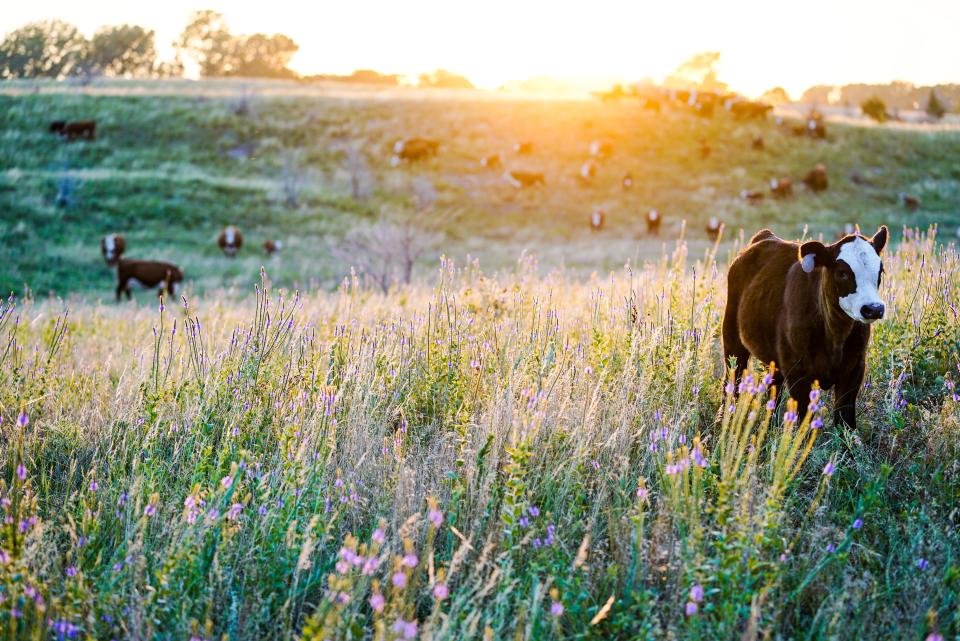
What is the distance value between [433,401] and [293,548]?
1624mm

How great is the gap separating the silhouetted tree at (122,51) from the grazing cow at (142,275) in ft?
259

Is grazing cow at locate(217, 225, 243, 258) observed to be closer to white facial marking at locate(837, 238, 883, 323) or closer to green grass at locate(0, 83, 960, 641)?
green grass at locate(0, 83, 960, 641)

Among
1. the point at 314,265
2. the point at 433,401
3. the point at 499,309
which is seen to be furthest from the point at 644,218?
the point at 433,401

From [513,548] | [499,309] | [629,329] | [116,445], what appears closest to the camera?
[513,548]

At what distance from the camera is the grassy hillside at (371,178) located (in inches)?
1139

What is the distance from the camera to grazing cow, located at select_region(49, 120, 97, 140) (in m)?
40.4

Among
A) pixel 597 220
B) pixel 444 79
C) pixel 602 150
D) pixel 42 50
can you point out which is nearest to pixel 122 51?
pixel 42 50

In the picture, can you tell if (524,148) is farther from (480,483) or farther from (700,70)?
(700,70)

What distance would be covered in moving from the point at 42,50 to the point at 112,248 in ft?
255

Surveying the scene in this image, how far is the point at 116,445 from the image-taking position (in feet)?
12.5

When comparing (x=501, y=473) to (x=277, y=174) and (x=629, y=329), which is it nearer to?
(x=629, y=329)

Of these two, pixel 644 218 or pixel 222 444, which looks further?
pixel 644 218

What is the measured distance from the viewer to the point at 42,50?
84.9 m

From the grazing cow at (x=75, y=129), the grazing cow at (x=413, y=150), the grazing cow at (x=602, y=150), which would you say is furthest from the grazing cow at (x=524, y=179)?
the grazing cow at (x=75, y=129)
